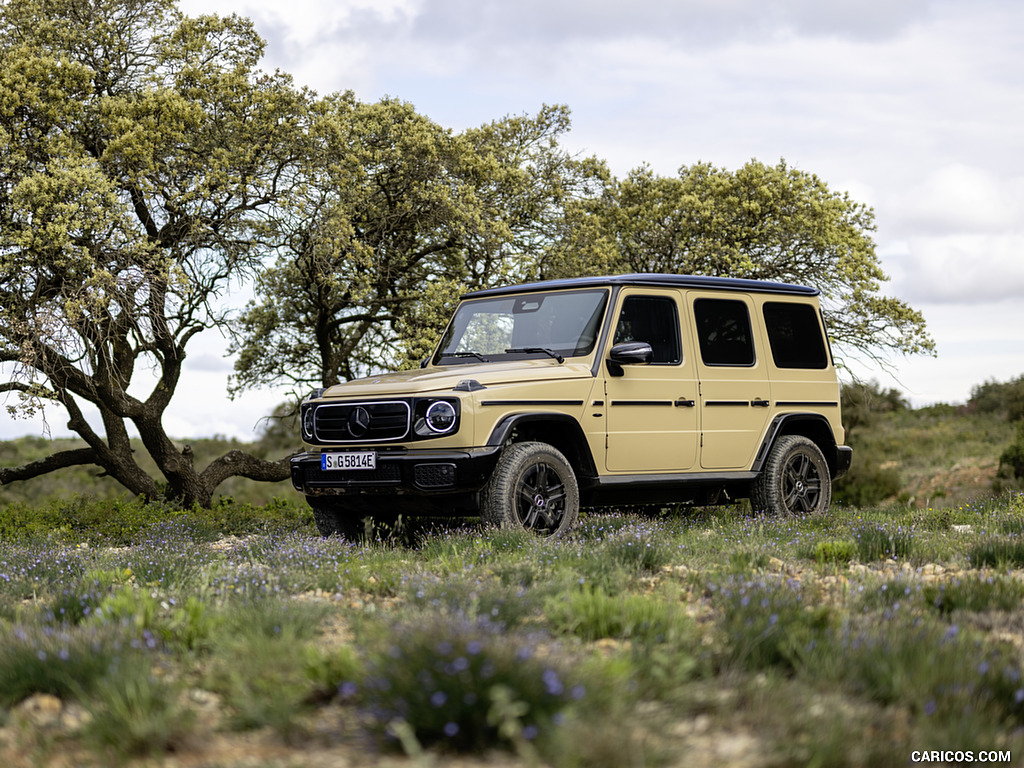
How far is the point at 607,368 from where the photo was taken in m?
8.23

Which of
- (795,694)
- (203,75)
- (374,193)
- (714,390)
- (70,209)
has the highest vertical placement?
(203,75)

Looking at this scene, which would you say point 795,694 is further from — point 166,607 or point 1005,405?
point 1005,405

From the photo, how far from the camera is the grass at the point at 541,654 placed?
310cm

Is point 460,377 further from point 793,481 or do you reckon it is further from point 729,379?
point 793,481

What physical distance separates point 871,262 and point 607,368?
488 inches

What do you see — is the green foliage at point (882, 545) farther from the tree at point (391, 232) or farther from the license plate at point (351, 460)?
the tree at point (391, 232)

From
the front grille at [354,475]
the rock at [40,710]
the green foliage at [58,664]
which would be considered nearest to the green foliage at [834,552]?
the front grille at [354,475]

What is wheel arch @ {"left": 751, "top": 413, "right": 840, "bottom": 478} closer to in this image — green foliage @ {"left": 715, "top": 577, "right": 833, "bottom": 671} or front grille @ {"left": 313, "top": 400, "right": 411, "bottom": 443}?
front grille @ {"left": 313, "top": 400, "right": 411, "bottom": 443}

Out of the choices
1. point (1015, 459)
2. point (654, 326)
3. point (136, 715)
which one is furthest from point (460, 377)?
point (1015, 459)

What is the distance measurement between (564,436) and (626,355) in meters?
0.83

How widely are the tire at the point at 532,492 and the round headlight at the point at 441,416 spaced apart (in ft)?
1.60

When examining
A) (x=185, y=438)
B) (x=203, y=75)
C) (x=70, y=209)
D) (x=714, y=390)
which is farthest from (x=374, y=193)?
(x=185, y=438)

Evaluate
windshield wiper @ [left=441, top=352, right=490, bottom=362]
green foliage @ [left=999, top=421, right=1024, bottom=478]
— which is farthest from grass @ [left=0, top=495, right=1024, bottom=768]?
green foliage @ [left=999, top=421, right=1024, bottom=478]

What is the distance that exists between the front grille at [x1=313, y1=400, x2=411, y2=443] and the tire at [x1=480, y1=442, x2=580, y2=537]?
81 centimetres
